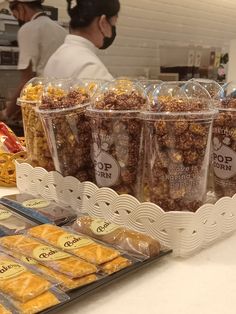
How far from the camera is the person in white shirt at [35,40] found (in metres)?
2.38

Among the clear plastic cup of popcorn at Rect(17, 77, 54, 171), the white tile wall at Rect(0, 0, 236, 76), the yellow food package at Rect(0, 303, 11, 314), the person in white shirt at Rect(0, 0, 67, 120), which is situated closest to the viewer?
the yellow food package at Rect(0, 303, 11, 314)

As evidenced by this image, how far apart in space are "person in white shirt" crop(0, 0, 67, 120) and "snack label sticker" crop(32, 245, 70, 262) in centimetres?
195

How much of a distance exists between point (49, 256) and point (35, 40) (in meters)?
2.01

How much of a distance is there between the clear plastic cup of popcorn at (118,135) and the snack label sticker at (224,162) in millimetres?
154

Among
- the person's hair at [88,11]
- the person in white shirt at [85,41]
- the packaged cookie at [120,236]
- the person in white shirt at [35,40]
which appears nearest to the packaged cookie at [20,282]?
the packaged cookie at [120,236]

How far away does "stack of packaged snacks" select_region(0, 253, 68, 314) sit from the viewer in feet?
1.62

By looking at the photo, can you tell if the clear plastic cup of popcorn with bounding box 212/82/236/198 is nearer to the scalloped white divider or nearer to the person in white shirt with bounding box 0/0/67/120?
the scalloped white divider

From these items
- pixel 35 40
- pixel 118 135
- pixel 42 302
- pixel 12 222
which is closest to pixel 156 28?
pixel 35 40

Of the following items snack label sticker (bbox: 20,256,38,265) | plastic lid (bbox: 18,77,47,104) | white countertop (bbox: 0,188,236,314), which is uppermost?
plastic lid (bbox: 18,77,47,104)

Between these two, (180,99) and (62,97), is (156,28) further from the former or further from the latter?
(180,99)

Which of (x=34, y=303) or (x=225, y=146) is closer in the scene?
(x=34, y=303)

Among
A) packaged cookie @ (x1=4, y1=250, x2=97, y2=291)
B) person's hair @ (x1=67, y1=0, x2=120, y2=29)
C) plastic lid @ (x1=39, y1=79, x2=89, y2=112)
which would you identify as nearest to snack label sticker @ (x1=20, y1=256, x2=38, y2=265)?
packaged cookie @ (x1=4, y1=250, x2=97, y2=291)

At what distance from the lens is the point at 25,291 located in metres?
0.51

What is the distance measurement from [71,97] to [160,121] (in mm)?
244
